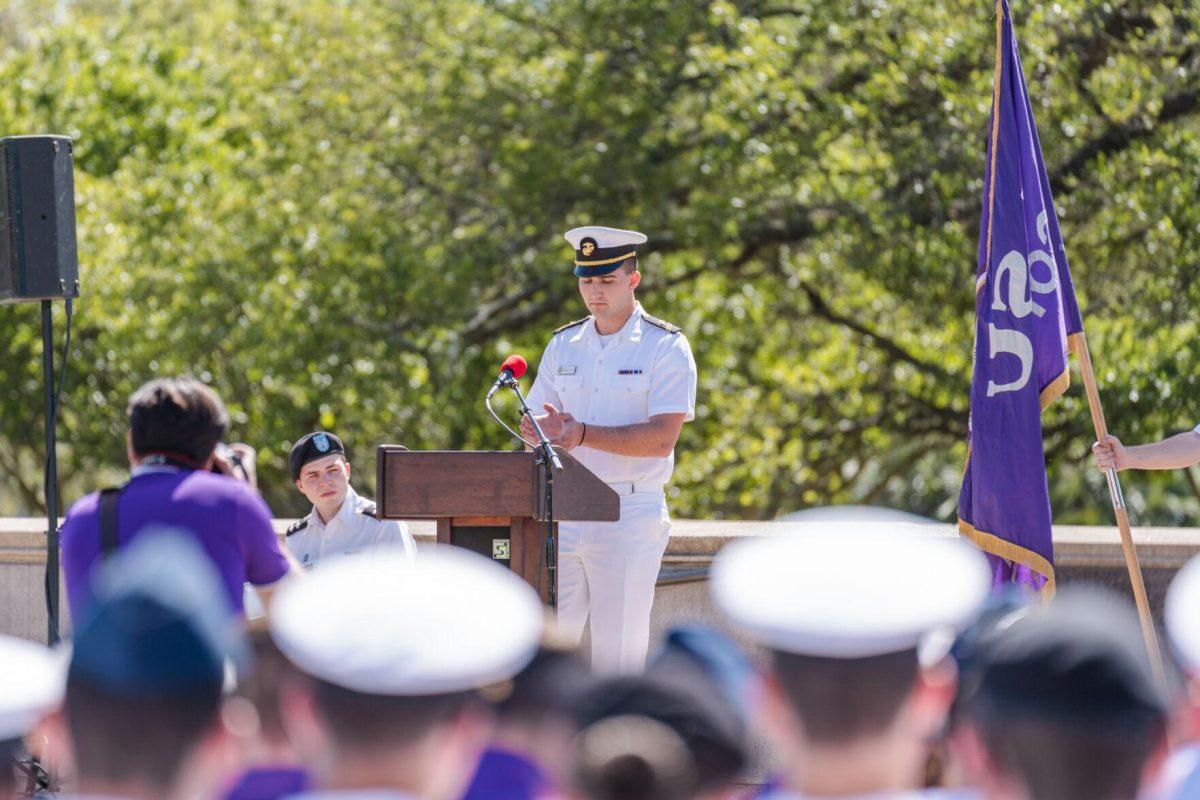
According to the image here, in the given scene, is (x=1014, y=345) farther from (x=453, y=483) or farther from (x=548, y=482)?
(x=453, y=483)

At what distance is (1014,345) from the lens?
549 cm

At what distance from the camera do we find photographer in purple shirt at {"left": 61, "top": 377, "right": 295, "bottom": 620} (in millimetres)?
3152

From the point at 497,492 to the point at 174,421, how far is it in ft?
6.44

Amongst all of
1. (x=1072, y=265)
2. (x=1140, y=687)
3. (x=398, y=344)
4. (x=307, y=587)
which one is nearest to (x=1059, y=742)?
(x=1140, y=687)

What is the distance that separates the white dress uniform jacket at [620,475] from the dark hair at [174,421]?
2.11 metres

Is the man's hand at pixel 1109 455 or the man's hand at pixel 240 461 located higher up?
the man's hand at pixel 1109 455

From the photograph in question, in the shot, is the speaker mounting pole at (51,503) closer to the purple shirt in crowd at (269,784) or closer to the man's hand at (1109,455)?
the man's hand at (1109,455)

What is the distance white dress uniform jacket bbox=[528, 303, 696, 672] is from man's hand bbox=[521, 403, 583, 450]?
90 millimetres

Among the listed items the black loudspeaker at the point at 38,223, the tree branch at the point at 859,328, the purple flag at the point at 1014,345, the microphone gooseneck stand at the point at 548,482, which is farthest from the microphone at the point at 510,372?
the tree branch at the point at 859,328

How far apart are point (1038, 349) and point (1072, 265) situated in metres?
5.23

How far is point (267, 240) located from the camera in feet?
39.7

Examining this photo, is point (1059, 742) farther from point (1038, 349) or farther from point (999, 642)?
point (1038, 349)

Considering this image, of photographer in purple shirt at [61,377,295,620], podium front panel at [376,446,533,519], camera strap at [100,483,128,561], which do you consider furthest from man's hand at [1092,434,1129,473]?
camera strap at [100,483,128,561]

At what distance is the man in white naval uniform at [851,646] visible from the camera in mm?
1654
